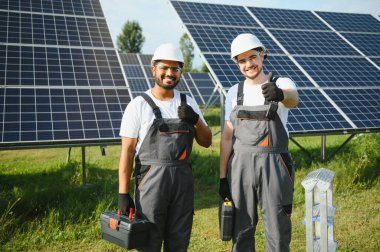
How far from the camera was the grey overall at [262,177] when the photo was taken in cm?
319

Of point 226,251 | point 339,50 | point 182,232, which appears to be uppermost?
point 339,50

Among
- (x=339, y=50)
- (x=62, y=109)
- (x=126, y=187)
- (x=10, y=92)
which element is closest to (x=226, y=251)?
(x=126, y=187)

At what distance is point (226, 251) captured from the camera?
4.58 meters

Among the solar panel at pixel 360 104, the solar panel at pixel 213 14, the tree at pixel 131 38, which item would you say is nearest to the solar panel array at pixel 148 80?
the solar panel at pixel 213 14

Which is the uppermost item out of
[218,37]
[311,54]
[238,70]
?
[218,37]

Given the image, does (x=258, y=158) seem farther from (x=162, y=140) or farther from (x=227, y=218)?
(x=162, y=140)

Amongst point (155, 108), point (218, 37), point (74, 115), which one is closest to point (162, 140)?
point (155, 108)

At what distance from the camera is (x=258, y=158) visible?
3.25 metres

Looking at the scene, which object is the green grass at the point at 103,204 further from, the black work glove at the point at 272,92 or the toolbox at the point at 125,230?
the black work glove at the point at 272,92

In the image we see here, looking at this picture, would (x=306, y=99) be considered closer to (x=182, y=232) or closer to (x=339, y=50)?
(x=339, y=50)

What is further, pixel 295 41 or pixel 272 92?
pixel 295 41

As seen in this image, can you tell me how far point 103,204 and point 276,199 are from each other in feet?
10.5

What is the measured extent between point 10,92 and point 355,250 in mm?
5816

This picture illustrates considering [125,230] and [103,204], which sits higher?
[125,230]
